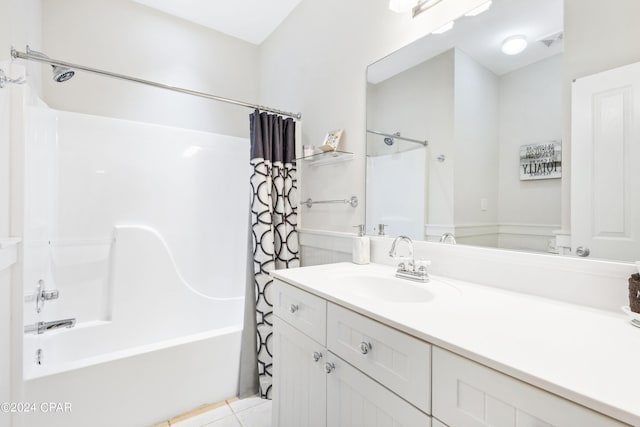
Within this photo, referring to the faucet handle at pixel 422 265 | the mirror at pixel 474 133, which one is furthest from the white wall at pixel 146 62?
the faucet handle at pixel 422 265

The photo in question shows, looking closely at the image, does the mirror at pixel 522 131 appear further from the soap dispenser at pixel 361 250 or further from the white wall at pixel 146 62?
the white wall at pixel 146 62

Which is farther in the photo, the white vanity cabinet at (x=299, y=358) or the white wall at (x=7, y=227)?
the white wall at (x=7, y=227)

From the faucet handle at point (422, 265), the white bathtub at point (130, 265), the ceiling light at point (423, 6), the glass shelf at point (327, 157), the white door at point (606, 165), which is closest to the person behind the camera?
the white door at point (606, 165)

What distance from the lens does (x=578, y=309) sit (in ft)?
2.61

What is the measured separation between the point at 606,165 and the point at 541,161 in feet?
0.53

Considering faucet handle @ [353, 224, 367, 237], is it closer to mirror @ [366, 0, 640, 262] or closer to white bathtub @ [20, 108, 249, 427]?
mirror @ [366, 0, 640, 262]

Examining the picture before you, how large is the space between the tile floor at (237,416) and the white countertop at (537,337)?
42.6 inches

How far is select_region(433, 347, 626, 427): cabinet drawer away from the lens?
0.44m

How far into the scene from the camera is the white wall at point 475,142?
1.07 meters

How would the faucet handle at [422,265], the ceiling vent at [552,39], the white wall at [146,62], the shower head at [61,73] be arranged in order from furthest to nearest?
the white wall at [146,62] → the shower head at [61,73] → the faucet handle at [422,265] → the ceiling vent at [552,39]

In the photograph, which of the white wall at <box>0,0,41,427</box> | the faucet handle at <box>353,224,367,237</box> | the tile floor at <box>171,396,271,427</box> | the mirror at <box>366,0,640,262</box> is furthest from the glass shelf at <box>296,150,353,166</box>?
the tile floor at <box>171,396,271,427</box>

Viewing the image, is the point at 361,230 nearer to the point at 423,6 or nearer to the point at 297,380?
the point at 297,380

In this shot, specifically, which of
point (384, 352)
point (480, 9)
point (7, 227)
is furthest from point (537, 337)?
point (7, 227)

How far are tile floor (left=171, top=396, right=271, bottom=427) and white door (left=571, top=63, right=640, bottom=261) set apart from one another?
1650mm
